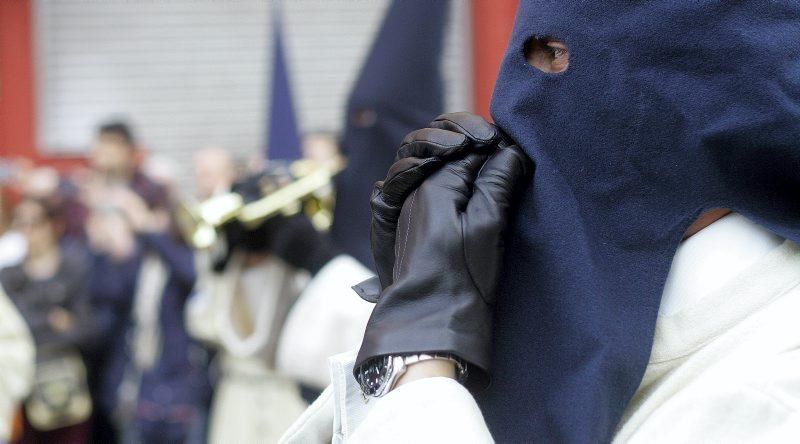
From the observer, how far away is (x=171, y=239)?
6.34m

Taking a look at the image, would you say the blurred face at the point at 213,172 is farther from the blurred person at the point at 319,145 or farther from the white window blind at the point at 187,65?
the white window blind at the point at 187,65

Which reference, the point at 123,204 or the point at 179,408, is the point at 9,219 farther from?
the point at 179,408

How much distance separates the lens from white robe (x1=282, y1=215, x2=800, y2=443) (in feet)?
4.64

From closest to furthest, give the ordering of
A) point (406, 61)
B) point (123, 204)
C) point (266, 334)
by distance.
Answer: point (406, 61) → point (266, 334) → point (123, 204)

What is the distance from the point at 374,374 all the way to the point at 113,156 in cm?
619

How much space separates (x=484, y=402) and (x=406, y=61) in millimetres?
2458

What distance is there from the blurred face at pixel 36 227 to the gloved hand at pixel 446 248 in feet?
16.8

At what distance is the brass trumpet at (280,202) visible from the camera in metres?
5.13

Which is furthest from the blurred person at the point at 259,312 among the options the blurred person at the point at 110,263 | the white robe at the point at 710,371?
the white robe at the point at 710,371

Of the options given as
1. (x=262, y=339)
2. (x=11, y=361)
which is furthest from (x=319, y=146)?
(x=11, y=361)

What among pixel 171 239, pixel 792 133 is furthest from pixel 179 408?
pixel 792 133

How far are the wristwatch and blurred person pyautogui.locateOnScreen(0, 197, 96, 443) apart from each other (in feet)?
15.7

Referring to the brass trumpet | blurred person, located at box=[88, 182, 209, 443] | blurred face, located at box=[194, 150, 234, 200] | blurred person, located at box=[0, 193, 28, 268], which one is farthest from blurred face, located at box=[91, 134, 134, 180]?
the brass trumpet

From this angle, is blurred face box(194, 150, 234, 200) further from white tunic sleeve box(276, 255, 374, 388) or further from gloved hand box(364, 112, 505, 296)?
gloved hand box(364, 112, 505, 296)
